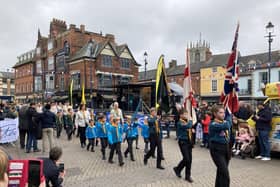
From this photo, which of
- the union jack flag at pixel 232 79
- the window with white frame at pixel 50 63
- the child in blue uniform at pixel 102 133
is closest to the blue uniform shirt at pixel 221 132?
the union jack flag at pixel 232 79

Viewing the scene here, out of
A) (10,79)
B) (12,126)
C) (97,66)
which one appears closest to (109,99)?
(97,66)

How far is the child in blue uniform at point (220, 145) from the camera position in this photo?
4723mm

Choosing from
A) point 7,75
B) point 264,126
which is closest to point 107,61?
point 264,126

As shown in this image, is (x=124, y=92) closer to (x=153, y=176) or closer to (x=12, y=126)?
(x=12, y=126)

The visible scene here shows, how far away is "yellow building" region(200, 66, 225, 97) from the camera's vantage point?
1710 inches

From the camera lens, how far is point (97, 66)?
3741cm

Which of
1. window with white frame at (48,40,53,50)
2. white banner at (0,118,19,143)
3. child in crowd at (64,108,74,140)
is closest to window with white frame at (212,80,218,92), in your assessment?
window with white frame at (48,40,53,50)

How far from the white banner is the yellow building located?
124ft

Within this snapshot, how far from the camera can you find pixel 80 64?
3744 centimetres

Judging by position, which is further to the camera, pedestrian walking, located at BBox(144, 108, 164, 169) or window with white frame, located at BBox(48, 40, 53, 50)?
window with white frame, located at BBox(48, 40, 53, 50)

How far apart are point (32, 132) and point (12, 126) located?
1688 mm

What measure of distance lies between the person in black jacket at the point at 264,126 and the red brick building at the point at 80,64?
82.1 feet

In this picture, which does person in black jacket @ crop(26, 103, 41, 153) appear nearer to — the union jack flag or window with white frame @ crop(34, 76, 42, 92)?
the union jack flag

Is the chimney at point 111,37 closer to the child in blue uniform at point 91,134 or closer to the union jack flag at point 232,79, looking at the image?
the child in blue uniform at point 91,134
